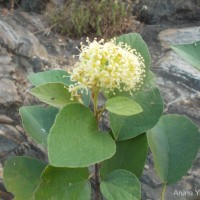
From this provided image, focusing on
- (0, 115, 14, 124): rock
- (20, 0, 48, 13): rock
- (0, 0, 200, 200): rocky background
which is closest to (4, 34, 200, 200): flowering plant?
(0, 0, 200, 200): rocky background

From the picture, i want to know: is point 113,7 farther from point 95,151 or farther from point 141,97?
point 95,151

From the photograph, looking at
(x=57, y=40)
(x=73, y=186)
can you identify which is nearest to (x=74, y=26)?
(x=57, y=40)

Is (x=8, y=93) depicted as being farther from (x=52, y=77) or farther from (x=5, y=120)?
(x=52, y=77)

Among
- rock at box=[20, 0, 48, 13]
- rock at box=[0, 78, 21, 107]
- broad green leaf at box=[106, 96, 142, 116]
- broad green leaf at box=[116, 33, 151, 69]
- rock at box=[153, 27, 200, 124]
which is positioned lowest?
rock at box=[20, 0, 48, 13]

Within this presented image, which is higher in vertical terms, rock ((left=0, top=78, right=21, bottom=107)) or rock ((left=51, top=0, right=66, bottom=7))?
rock ((left=0, top=78, right=21, bottom=107))

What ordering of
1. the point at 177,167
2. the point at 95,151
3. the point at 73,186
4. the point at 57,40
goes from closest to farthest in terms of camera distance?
1. the point at 95,151
2. the point at 73,186
3. the point at 177,167
4. the point at 57,40

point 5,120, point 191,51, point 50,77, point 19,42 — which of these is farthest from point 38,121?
point 19,42

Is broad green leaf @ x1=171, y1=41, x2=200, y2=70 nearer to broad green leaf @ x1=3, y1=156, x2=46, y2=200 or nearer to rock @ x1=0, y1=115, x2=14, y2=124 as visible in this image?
broad green leaf @ x1=3, y1=156, x2=46, y2=200
